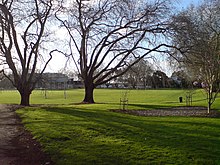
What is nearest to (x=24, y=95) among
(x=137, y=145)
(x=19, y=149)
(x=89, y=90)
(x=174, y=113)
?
(x=89, y=90)

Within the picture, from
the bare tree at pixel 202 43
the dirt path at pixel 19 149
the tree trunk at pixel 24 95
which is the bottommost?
the dirt path at pixel 19 149

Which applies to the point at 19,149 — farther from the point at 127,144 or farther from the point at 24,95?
the point at 24,95

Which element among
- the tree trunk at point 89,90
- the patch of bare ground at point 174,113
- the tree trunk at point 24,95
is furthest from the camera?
the tree trunk at point 89,90

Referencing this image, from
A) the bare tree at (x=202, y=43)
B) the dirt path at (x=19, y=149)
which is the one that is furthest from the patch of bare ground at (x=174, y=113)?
the dirt path at (x=19, y=149)

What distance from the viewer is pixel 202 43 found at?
2302 cm

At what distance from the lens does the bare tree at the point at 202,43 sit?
21.0 m

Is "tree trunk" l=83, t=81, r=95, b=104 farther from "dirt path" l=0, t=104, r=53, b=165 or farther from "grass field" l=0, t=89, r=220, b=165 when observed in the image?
"dirt path" l=0, t=104, r=53, b=165

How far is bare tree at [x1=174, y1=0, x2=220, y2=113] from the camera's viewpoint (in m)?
21.0

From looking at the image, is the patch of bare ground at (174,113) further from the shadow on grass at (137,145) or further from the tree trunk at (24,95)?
the tree trunk at (24,95)

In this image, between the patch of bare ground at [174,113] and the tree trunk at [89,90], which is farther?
the tree trunk at [89,90]

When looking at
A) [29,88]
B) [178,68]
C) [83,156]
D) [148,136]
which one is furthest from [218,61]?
[29,88]

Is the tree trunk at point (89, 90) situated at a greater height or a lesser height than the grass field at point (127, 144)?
greater

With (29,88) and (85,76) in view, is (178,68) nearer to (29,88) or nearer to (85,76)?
(85,76)

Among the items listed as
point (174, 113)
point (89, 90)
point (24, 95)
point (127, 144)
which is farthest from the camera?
point (89, 90)
